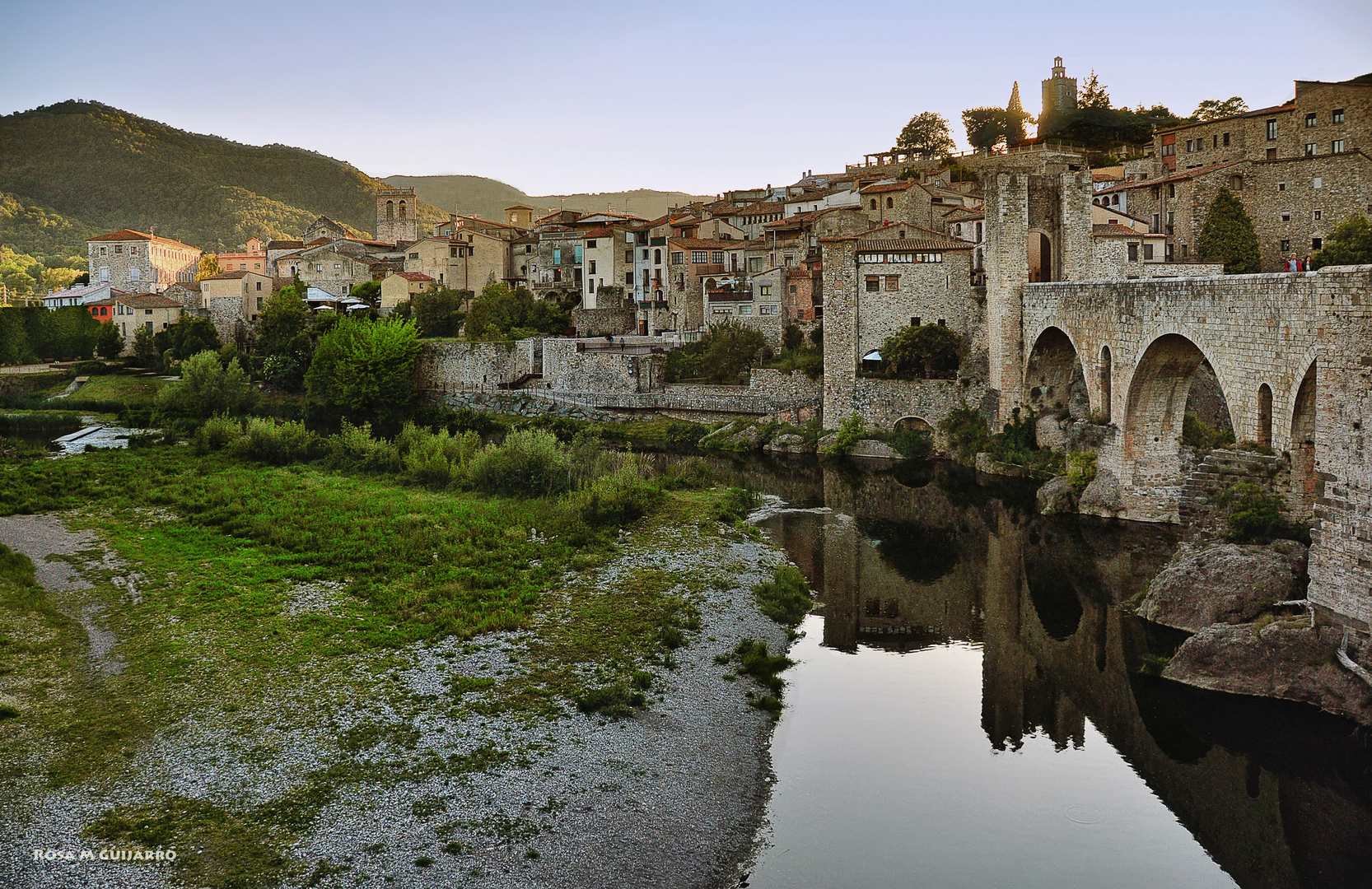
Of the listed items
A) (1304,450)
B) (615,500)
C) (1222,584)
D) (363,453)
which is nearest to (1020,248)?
(615,500)

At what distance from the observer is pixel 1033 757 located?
1345 centimetres

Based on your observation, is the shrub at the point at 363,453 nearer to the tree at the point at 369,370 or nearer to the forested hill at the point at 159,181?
the tree at the point at 369,370

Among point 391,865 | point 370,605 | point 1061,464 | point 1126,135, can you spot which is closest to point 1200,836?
point 391,865

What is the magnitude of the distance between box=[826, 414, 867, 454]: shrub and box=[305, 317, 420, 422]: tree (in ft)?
57.6

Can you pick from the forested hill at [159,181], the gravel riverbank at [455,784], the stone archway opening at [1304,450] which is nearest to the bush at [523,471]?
the gravel riverbank at [455,784]

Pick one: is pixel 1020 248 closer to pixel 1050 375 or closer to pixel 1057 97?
pixel 1050 375

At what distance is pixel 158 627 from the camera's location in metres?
16.7

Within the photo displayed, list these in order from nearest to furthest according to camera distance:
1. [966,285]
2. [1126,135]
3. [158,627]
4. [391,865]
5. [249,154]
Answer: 1. [391,865]
2. [158,627]
3. [966,285]
4. [1126,135]
5. [249,154]

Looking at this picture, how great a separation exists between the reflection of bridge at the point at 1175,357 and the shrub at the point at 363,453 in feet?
57.9

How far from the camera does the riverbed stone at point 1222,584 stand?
15344mm

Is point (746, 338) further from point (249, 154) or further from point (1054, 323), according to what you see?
point (249, 154)

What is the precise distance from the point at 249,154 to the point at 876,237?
9504 centimetres

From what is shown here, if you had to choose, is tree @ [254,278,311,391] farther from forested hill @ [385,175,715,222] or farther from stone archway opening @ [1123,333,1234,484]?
forested hill @ [385,175,715,222]

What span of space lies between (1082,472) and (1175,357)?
3846 mm
